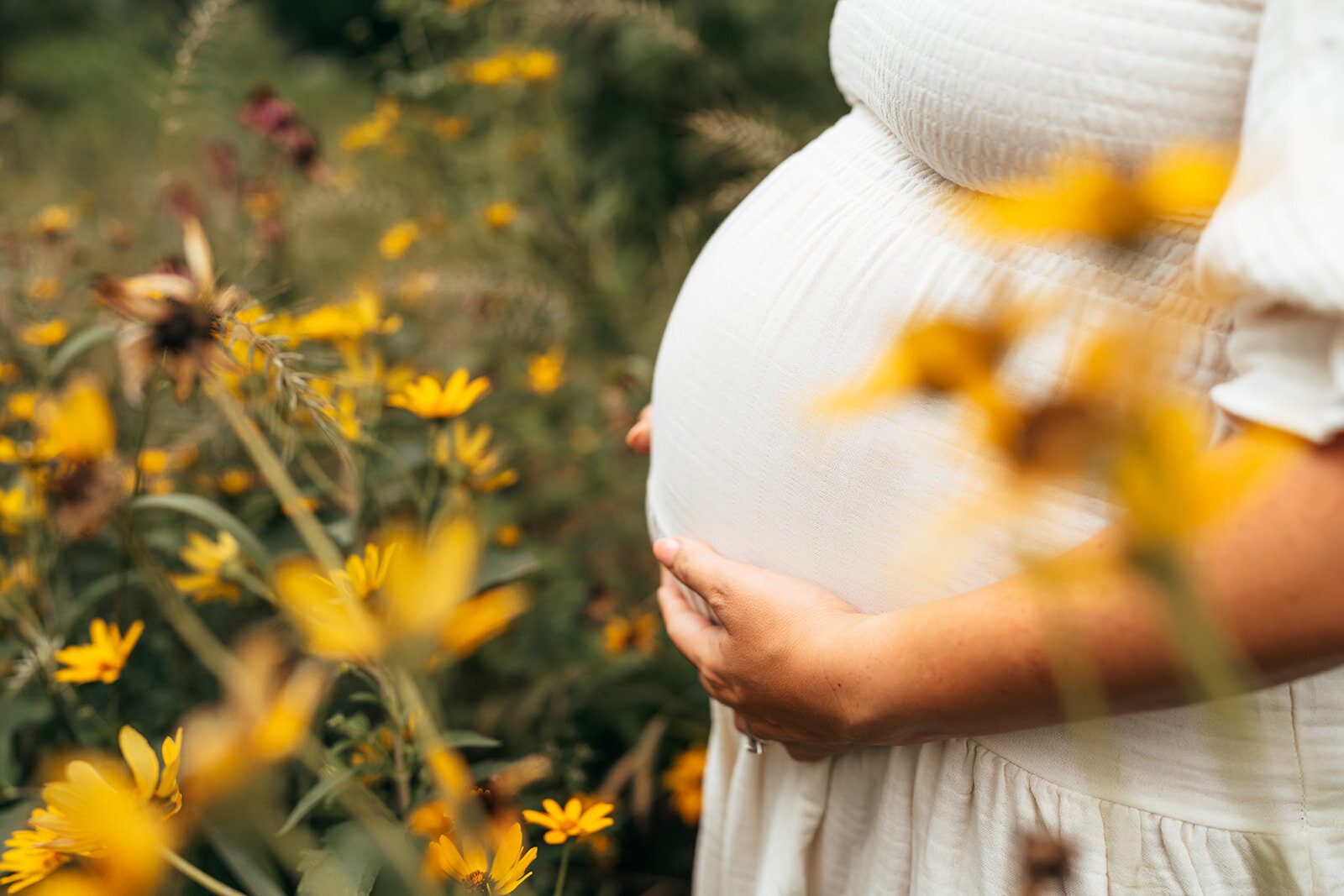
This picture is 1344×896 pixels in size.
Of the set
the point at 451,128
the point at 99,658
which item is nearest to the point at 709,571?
the point at 99,658

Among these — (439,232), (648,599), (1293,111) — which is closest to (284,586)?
(1293,111)

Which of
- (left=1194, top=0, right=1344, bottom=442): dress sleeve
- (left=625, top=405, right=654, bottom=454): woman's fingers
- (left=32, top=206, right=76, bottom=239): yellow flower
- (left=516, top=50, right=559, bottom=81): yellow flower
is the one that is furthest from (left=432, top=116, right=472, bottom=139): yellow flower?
(left=1194, top=0, right=1344, bottom=442): dress sleeve

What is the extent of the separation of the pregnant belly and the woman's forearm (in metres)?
0.06

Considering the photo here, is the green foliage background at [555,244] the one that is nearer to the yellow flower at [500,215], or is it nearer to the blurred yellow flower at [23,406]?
the yellow flower at [500,215]

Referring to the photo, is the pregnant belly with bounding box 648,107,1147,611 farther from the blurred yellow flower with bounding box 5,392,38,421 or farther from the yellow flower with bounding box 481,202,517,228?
the blurred yellow flower with bounding box 5,392,38,421

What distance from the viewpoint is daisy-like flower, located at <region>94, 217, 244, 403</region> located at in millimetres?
545

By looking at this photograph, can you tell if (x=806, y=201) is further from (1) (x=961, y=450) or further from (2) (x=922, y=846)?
(2) (x=922, y=846)

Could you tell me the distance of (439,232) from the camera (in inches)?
66.9

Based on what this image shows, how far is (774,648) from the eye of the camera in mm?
549

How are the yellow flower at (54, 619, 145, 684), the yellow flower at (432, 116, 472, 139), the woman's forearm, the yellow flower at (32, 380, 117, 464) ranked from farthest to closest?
the yellow flower at (432, 116, 472, 139), the yellow flower at (32, 380, 117, 464), the yellow flower at (54, 619, 145, 684), the woman's forearm

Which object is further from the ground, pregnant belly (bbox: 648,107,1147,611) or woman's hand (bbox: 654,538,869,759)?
pregnant belly (bbox: 648,107,1147,611)

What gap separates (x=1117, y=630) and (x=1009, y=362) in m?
0.16

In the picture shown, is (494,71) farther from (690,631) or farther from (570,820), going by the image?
(570,820)

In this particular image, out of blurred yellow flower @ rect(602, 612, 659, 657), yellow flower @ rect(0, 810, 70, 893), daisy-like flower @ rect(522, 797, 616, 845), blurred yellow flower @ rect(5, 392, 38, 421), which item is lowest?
blurred yellow flower @ rect(602, 612, 659, 657)
